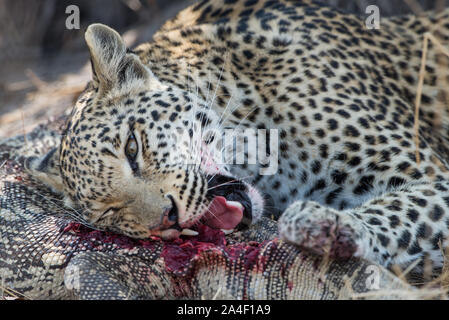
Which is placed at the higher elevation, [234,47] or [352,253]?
[234,47]

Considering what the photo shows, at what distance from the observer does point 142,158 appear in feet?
13.6

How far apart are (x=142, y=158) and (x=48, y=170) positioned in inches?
50.1

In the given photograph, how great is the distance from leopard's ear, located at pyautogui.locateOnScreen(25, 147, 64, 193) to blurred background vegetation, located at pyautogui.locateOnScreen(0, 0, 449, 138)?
3.19 meters

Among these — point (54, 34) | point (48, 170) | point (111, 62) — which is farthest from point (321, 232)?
point (54, 34)

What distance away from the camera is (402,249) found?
4051 millimetres

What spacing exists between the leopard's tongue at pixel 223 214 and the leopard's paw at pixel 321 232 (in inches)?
21.7

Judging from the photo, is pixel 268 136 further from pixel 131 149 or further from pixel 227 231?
pixel 131 149

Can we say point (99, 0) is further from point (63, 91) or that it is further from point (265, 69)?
point (265, 69)

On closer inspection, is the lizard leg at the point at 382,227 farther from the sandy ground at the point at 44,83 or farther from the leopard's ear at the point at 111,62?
the sandy ground at the point at 44,83

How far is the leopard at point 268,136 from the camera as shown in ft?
13.2

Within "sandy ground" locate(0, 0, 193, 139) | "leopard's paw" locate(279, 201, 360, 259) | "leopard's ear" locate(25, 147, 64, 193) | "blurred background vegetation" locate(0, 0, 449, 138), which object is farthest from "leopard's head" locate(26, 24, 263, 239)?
"blurred background vegetation" locate(0, 0, 449, 138)

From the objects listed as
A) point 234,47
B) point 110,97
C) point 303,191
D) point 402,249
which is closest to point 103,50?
point 110,97

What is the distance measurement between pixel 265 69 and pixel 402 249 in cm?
180

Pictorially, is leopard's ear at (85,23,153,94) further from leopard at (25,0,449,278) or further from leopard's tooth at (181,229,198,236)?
leopard's tooth at (181,229,198,236)
